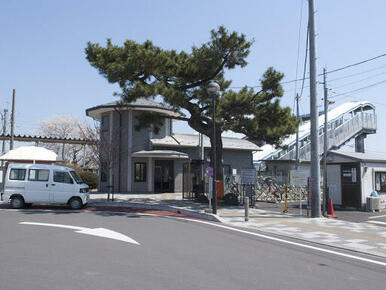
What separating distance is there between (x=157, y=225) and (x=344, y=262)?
611cm

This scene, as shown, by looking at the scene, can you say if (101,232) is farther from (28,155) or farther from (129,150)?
(129,150)

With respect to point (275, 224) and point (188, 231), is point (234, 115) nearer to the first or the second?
point (275, 224)

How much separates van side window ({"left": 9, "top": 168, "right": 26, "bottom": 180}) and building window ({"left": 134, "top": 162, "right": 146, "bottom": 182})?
10.5 m

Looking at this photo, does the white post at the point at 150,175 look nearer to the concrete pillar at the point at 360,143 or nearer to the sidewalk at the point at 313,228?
the sidewalk at the point at 313,228

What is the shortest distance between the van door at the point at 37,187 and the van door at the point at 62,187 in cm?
30

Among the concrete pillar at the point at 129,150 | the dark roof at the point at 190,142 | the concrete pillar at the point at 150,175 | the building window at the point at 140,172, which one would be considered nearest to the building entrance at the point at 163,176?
the concrete pillar at the point at 150,175

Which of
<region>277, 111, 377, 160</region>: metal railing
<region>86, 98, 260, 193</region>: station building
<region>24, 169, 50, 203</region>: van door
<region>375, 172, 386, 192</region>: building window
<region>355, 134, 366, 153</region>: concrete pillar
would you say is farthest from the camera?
<region>355, 134, 366, 153</region>: concrete pillar

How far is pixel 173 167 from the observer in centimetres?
2642

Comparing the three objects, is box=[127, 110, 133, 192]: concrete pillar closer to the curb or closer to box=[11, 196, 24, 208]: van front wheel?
the curb

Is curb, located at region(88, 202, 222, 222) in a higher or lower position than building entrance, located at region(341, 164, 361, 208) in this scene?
lower

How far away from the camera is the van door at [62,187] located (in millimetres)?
15875

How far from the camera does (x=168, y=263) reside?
21.2ft

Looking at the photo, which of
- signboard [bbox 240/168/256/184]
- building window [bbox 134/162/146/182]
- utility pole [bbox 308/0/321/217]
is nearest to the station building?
building window [bbox 134/162/146/182]

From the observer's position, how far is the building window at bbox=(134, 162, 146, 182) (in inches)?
1014
